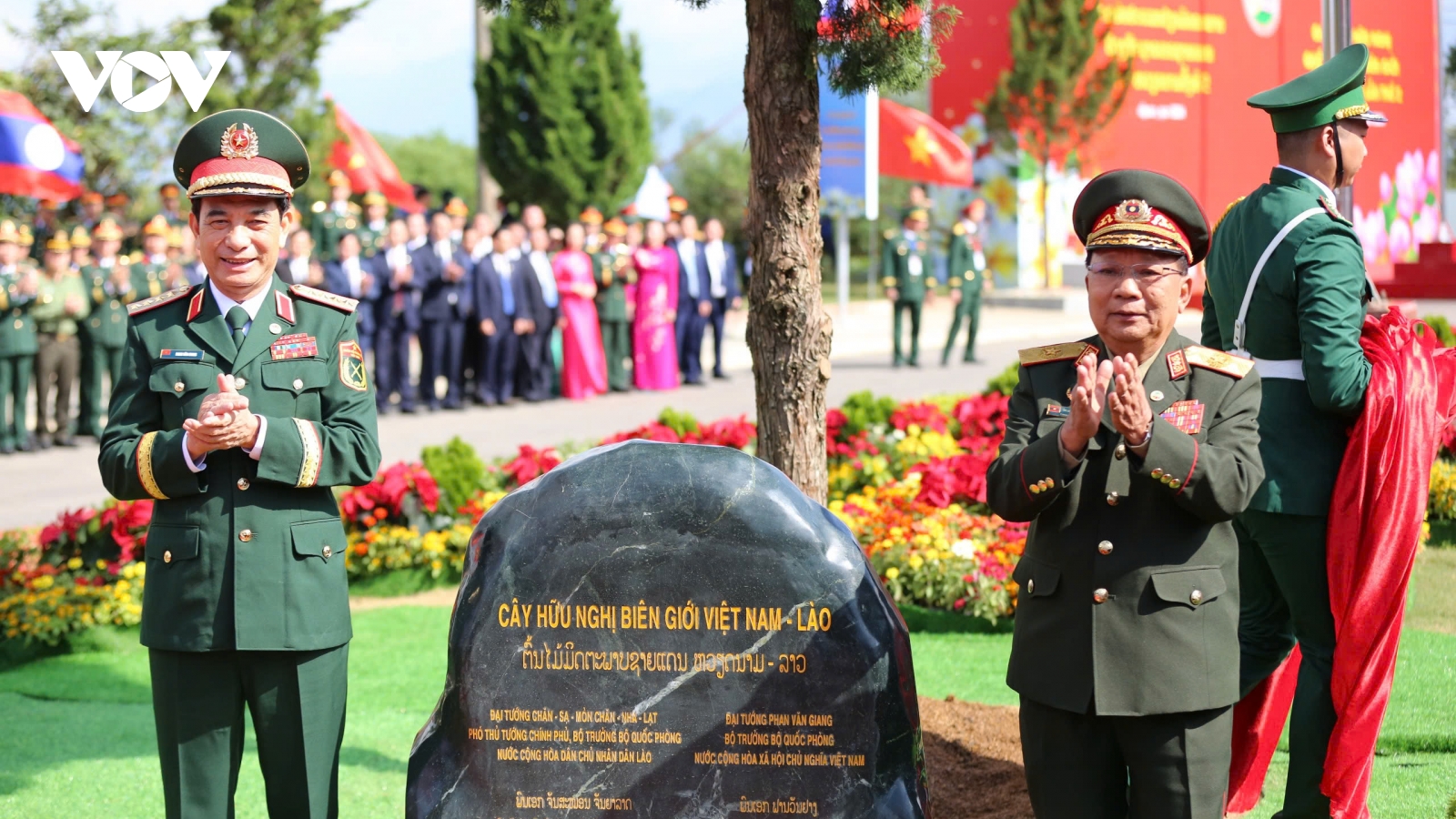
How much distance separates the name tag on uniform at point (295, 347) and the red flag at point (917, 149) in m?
19.3

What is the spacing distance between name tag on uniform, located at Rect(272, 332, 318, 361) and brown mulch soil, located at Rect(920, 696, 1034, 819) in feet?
6.84

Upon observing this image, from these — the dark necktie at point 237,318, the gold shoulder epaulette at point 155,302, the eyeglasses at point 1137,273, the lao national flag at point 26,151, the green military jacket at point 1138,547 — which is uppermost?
the lao national flag at point 26,151

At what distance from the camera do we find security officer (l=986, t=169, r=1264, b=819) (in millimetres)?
2986

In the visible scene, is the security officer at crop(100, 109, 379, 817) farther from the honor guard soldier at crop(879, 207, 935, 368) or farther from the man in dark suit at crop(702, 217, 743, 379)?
the honor guard soldier at crop(879, 207, 935, 368)

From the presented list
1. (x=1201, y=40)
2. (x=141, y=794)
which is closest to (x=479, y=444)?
(x=141, y=794)

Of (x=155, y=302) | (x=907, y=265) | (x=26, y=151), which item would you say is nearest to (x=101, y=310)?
(x=26, y=151)

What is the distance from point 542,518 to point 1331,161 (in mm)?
2357

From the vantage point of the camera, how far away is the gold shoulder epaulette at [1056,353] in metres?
3.16

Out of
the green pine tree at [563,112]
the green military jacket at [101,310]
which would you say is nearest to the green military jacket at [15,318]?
the green military jacket at [101,310]

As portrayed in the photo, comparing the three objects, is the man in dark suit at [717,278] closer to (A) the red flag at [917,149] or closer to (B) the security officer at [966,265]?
(B) the security officer at [966,265]

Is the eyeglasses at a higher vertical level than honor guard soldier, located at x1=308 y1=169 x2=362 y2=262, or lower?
lower

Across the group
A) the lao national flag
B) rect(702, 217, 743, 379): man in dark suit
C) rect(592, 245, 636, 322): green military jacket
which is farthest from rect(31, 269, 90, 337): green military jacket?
rect(702, 217, 743, 379): man in dark suit

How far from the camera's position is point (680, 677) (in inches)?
127

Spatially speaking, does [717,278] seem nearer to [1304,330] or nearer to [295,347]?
[1304,330]
